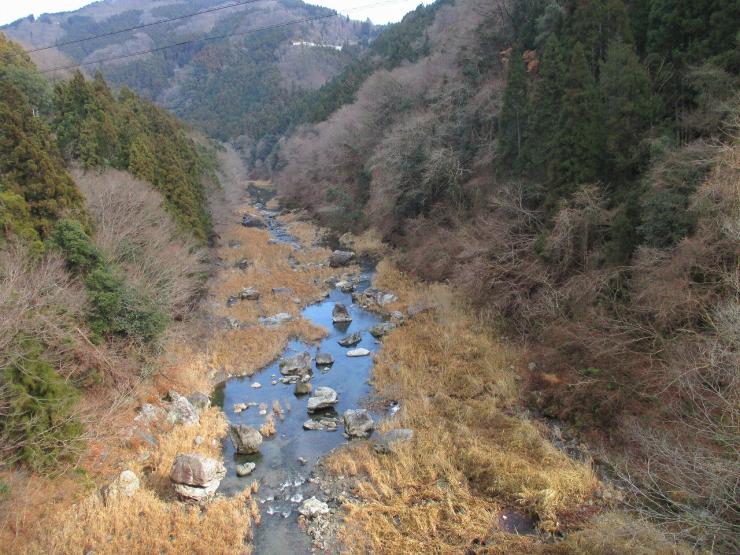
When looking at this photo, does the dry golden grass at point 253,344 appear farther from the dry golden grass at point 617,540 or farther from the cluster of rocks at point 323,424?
the dry golden grass at point 617,540

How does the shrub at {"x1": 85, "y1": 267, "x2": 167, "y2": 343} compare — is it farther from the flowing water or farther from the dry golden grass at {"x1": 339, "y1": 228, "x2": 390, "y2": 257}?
the dry golden grass at {"x1": 339, "y1": 228, "x2": 390, "y2": 257}

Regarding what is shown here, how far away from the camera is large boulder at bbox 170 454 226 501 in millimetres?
11664

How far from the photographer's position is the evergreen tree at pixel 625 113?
15977 mm

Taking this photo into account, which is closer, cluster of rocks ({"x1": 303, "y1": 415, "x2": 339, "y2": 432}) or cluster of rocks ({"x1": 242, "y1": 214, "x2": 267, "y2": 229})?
cluster of rocks ({"x1": 303, "y1": 415, "x2": 339, "y2": 432})

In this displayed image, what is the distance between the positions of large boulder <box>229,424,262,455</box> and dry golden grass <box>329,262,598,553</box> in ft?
8.20

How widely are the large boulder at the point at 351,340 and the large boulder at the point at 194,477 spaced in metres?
9.67

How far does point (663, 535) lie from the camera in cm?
774

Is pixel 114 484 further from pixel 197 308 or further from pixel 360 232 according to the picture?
pixel 360 232

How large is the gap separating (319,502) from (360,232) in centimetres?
2920

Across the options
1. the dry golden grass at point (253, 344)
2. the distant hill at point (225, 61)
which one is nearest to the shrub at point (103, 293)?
the dry golden grass at point (253, 344)

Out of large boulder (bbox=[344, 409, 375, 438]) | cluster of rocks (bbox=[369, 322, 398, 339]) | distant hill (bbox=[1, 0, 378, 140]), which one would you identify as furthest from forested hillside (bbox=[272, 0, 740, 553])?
distant hill (bbox=[1, 0, 378, 140])

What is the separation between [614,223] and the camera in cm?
1473

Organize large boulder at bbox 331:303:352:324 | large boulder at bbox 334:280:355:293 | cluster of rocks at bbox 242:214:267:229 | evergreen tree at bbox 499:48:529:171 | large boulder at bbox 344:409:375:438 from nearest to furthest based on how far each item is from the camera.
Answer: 1. large boulder at bbox 344:409:375:438
2. evergreen tree at bbox 499:48:529:171
3. large boulder at bbox 331:303:352:324
4. large boulder at bbox 334:280:355:293
5. cluster of rocks at bbox 242:214:267:229

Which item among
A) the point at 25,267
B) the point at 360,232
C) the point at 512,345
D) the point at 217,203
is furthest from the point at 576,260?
the point at 217,203
